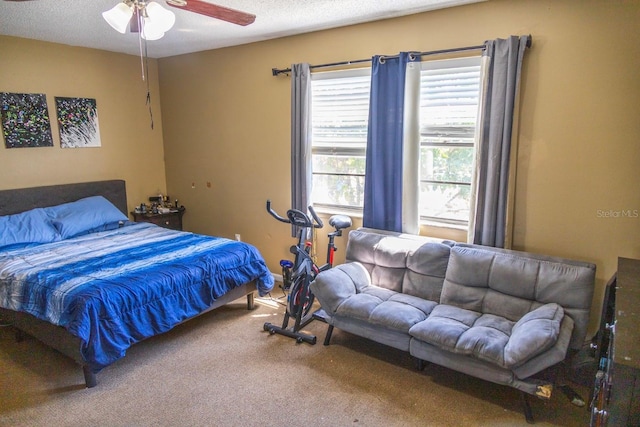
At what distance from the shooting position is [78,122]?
4426 mm

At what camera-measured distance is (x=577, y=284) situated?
2.52 meters

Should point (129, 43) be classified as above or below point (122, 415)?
above

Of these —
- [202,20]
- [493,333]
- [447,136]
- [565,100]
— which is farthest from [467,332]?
[202,20]

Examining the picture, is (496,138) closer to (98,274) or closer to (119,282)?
(119,282)

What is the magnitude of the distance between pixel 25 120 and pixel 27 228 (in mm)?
1122

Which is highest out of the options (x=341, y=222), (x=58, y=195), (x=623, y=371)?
(x=58, y=195)

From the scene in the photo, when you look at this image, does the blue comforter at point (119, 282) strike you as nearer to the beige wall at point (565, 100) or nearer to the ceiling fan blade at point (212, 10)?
the ceiling fan blade at point (212, 10)

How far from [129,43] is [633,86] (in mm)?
4468

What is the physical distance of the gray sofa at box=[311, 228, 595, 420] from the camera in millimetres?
2256

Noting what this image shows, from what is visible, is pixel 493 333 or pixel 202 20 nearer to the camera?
pixel 493 333

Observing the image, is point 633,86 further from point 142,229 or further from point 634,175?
point 142,229

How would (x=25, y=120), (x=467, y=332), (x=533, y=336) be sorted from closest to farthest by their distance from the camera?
(x=533, y=336), (x=467, y=332), (x=25, y=120)

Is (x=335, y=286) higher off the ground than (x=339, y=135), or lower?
lower

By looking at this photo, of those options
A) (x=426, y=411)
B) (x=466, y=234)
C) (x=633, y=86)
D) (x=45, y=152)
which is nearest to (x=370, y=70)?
(x=466, y=234)
